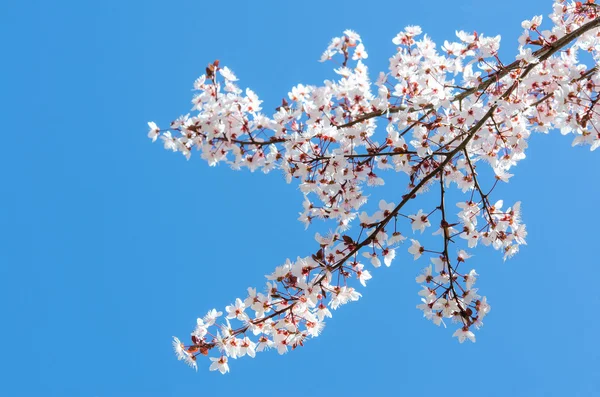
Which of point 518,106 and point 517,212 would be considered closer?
point 518,106

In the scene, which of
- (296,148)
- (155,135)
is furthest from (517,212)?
(155,135)

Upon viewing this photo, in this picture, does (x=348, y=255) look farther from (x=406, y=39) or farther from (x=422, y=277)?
(x=406, y=39)

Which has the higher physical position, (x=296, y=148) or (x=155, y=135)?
(x=155, y=135)

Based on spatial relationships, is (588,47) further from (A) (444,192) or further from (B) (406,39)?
(A) (444,192)

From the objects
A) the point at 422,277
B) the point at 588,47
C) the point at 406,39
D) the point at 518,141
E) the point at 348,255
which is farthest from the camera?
the point at 588,47

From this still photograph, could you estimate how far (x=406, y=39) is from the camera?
19.6 ft

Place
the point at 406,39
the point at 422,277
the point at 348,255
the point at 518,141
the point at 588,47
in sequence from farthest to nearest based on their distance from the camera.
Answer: the point at 588,47
the point at 406,39
the point at 518,141
the point at 422,277
the point at 348,255

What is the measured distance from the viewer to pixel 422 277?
203 inches

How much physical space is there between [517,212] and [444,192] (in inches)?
33.2

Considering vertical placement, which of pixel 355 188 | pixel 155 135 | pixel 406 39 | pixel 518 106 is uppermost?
pixel 155 135

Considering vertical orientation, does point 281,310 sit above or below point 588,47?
below

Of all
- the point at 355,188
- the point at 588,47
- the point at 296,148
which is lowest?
the point at 355,188

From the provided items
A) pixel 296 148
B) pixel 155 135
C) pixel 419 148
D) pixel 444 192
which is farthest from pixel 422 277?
pixel 155 135

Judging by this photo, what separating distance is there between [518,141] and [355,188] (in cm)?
173
